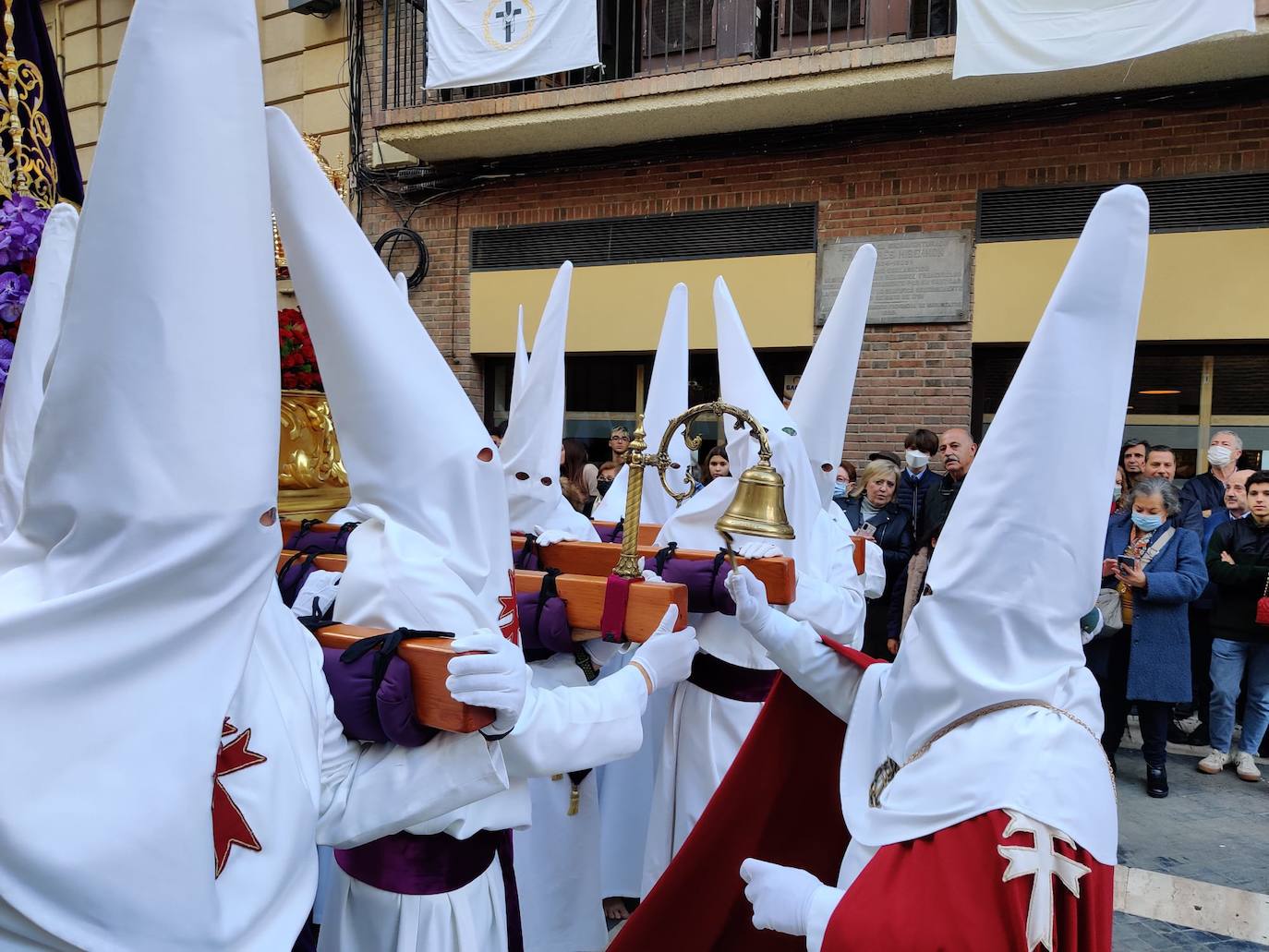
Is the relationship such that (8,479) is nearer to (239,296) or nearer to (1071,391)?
(239,296)

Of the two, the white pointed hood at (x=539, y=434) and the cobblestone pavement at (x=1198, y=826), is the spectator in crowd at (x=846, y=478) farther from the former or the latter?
the white pointed hood at (x=539, y=434)

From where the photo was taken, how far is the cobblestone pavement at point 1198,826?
401 cm

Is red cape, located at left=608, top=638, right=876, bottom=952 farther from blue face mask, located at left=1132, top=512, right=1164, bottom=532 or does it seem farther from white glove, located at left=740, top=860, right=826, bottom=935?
blue face mask, located at left=1132, top=512, right=1164, bottom=532

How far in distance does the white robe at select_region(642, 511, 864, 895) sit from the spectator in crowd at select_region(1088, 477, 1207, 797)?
239 centimetres

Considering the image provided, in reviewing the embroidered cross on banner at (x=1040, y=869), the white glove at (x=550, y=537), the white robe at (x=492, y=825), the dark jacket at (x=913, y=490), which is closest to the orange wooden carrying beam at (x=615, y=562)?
the white glove at (x=550, y=537)

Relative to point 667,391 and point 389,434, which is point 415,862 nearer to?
point 389,434

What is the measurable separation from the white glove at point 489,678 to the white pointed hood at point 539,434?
2388mm

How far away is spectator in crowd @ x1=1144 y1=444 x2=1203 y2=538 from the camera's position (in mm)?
5336

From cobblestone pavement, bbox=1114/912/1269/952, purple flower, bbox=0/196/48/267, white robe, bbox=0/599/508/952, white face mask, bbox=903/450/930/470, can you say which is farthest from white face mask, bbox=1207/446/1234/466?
purple flower, bbox=0/196/48/267

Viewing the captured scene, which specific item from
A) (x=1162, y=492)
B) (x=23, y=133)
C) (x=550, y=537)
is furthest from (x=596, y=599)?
(x=1162, y=492)

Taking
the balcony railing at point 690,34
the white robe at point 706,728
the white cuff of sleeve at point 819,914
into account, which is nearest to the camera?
the white cuff of sleeve at point 819,914

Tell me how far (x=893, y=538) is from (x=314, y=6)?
8.46 metres

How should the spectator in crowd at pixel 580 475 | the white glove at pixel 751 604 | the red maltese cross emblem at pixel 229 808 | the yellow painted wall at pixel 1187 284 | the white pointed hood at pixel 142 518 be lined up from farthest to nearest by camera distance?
1. the spectator in crowd at pixel 580 475
2. the yellow painted wall at pixel 1187 284
3. the white glove at pixel 751 604
4. the red maltese cross emblem at pixel 229 808
5. the white pointed hood at pixel 142 518

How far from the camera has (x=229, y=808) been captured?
1258 millimetres
